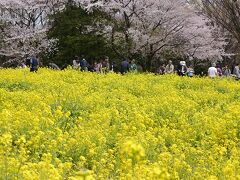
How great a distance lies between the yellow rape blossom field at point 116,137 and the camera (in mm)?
4520

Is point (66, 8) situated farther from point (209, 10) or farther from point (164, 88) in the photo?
point (164, 88)

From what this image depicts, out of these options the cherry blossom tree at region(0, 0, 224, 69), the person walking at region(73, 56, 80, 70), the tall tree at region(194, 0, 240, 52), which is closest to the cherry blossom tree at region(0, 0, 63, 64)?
the cherry blossom tree at region(0, 0, 224, 69)

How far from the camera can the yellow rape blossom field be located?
14.8 feet

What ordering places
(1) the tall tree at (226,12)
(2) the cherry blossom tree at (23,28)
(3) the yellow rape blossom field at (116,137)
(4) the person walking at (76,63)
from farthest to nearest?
(2) the cherry blossom tree at (23,28)
(4) the person walking at (76,63)
(1) the tall tree at (226,12)
(3) the yellow rape blossom field at (116,137)

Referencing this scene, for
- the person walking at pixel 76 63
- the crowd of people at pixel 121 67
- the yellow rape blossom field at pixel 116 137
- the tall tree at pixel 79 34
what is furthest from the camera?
the tall tree at pixel 79 34

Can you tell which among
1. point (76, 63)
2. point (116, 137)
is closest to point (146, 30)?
point (76, 63)

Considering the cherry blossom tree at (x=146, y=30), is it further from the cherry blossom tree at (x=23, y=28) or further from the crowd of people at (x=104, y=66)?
the crowd of people at (x=104, y=66)

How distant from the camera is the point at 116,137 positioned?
22.5ft

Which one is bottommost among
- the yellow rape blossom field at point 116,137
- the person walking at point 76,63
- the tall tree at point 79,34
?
the yellow rape blossom field at point 116,137

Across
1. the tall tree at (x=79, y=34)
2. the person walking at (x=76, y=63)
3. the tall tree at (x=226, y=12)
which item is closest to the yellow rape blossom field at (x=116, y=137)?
the tall tree at (x=226, y=12)

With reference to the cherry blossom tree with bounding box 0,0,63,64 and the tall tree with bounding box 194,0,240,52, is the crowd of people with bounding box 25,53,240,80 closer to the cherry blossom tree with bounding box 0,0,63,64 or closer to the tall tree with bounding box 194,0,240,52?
the tall tree with bounding box 194,0,240,52

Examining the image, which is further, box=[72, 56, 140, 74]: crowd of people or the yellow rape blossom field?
box=[72, 56, 140, 74]: crowd of people

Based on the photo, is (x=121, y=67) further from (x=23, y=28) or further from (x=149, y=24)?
(x=23, y=28)

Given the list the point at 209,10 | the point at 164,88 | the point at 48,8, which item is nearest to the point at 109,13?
the point at 48,8
